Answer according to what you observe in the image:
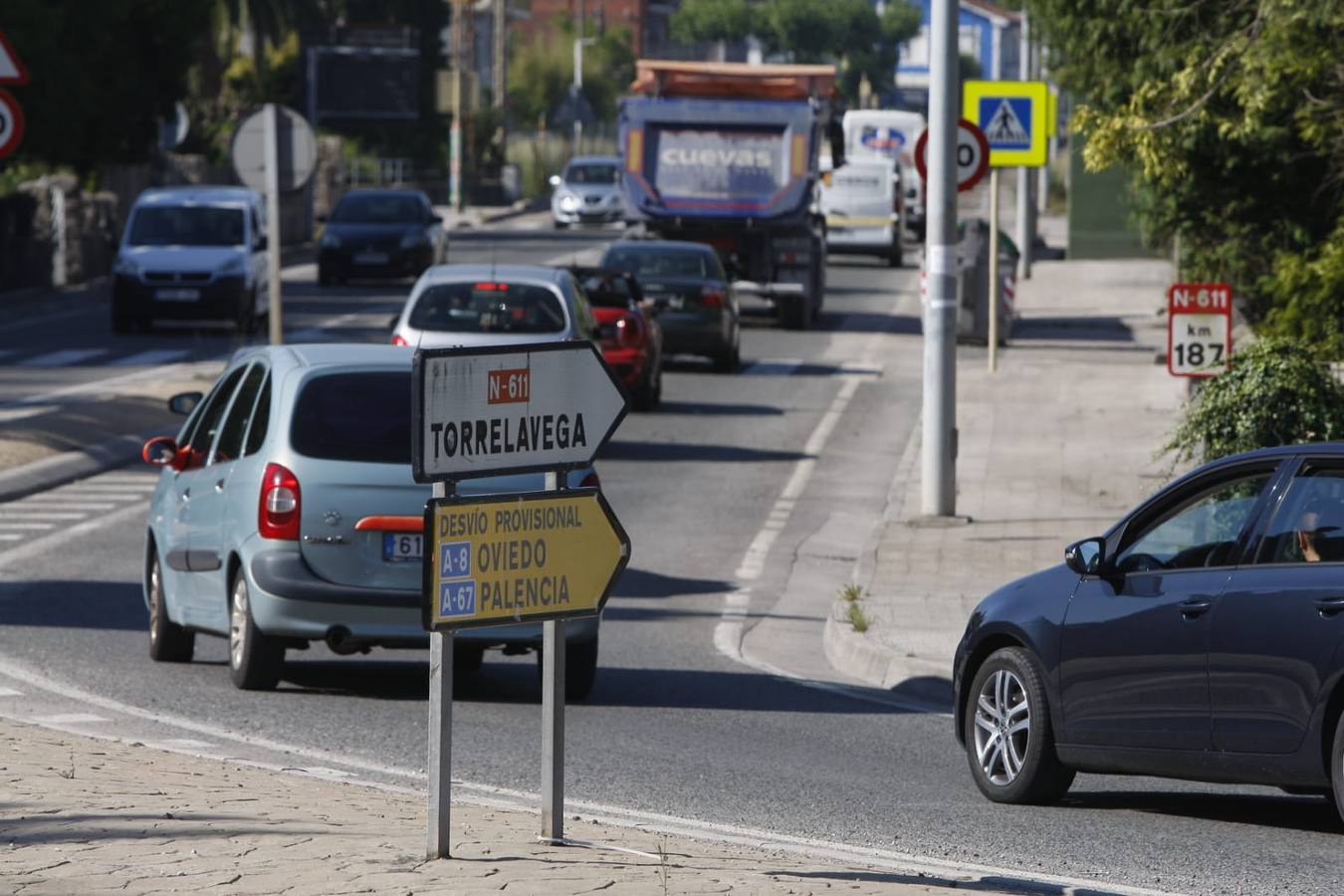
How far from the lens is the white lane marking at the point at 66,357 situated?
1221 inches

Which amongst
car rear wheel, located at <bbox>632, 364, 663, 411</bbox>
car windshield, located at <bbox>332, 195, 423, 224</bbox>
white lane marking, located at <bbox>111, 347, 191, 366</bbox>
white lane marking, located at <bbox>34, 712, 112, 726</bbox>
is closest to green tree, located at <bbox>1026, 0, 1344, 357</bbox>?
car rear wheel, located at <bbox>632, 364, 663, 411</bbox>

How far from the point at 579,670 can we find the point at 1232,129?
382 inches

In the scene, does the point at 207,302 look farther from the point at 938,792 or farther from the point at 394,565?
the point at 938,792

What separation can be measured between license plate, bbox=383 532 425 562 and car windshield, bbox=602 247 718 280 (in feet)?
63.4

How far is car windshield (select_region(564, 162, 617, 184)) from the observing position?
69.4 m

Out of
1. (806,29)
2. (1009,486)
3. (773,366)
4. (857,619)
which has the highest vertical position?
(806,29)

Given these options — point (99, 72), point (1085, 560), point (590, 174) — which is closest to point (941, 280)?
point (1085, 560)

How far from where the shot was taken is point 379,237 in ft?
149

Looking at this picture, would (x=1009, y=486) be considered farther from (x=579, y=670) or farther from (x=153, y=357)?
(x=153, y=357)

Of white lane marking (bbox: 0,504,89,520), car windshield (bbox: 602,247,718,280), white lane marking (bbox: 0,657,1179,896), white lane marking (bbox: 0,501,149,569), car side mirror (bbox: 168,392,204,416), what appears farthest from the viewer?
car windshield (bbox: 602,247,718,280)

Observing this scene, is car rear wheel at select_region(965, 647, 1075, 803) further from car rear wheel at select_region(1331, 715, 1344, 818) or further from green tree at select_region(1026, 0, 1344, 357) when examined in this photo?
green tree at select_region(1026, 0, 1344, 357)

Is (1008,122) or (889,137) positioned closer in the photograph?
(1008,122)

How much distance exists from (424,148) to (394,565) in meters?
81.0

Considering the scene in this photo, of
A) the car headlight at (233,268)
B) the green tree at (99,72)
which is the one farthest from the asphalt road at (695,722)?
the green tree at (99,72)
